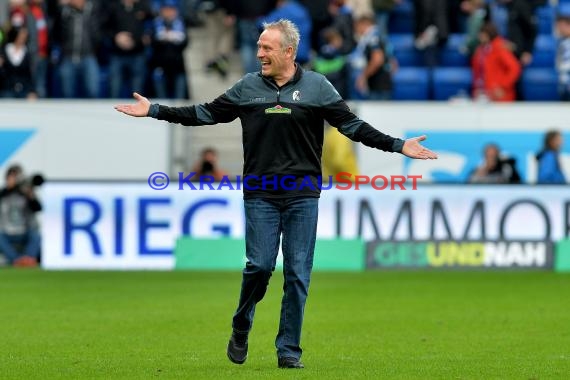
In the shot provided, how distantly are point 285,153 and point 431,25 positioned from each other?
16.2 meters

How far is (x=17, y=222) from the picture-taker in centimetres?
2275

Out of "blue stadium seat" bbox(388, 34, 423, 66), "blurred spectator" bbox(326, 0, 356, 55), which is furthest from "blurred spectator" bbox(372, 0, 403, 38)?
"blurred spectator" bbox(326, 0, 356, 55)

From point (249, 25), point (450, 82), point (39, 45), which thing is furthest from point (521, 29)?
point (39, 45)

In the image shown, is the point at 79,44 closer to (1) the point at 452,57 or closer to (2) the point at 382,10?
(2) the point at 382,10

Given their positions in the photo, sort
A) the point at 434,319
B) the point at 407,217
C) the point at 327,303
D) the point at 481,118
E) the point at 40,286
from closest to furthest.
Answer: the point at 434,319 → the point at 327,303 → the point at 40,286 → the point at 407,217 → the point at 481,118

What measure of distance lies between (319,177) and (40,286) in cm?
955

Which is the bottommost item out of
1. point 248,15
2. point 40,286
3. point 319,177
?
point 40,286

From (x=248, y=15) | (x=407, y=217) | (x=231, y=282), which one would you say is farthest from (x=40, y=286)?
(x=248, y=15)

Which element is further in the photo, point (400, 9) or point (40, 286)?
point (400, 9)

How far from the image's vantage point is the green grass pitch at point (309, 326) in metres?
10.2

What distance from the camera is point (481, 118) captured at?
24797 millimetres

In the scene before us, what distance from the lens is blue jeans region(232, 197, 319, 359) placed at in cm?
992

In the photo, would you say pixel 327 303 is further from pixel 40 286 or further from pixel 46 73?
pixel 46 73

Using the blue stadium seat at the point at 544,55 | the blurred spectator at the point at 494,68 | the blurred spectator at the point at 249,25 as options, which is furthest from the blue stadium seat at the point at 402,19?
the blurred spectator at the point at 249,25
